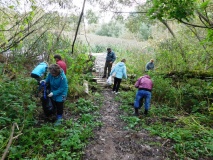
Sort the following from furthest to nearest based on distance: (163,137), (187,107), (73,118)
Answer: (187,107)
(73,118)
(163,137)

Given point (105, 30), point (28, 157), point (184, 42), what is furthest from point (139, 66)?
point (105, 30)

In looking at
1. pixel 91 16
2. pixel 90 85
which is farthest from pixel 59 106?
pixel 91 16

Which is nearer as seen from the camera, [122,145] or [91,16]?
[122,145]

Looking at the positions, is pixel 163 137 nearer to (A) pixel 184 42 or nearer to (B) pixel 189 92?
(B) pixel 189 92

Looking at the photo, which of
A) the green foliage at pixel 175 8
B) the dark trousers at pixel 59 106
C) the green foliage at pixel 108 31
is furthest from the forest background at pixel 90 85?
the green foliage at pixel 108 31

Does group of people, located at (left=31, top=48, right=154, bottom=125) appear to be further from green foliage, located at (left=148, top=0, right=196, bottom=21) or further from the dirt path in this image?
green foliage, located at (left=148, top=0, right=196, bottom=21)

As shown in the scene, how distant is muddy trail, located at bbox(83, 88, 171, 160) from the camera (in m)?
3.87

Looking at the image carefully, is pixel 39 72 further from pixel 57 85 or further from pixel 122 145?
pixel 122 145

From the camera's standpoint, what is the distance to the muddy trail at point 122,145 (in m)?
3.87

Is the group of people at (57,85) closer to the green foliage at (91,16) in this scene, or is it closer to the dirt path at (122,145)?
the dirt path at (122,145)

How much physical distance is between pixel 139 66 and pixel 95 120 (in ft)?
26.1

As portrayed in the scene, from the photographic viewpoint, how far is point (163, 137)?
4.64m

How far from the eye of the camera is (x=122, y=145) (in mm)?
4312

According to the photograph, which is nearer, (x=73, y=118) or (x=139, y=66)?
(x=73, y=118)
